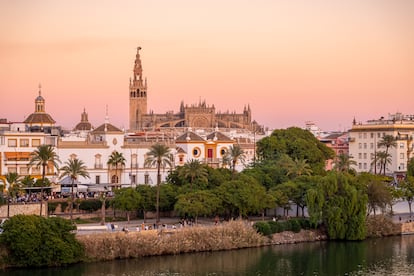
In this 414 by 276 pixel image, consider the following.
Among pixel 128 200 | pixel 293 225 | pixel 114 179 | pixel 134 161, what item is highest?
pixel 134 161

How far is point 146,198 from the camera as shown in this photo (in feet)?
189

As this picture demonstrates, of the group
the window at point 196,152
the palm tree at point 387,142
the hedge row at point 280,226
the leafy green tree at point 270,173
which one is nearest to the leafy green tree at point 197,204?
the hedge row at point 280,226

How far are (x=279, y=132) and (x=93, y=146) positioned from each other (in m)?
16.9

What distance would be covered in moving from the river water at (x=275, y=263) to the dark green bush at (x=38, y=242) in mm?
633

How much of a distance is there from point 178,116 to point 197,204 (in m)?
86.0

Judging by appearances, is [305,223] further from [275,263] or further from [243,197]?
[275,263]

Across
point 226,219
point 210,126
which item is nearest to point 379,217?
point 226,219

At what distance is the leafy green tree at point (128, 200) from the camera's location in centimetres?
5650

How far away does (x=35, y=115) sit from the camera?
266 ft

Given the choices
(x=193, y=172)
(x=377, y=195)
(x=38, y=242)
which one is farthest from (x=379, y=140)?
(x=38, y=242)

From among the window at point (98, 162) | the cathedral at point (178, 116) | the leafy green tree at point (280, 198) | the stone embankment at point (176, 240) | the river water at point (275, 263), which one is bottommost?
the river water at point (275, 263)

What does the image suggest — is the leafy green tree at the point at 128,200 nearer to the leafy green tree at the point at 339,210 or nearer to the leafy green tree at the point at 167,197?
the leafy green tree at the point at 167,197

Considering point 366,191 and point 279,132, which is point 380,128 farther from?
point 366,191

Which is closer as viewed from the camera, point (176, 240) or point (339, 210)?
point (176, 240)
